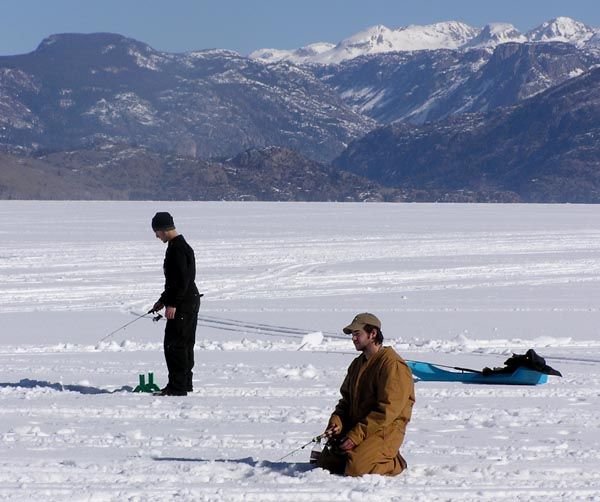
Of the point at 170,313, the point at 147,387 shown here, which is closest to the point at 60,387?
the point at 147,387

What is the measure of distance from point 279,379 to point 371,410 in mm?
3988

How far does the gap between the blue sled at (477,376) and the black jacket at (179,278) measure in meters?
2.33

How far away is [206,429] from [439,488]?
89.3 inches

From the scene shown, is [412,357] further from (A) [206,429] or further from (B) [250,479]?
(B) [250,479]

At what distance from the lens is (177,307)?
927 cm

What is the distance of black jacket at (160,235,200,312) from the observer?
364 inches

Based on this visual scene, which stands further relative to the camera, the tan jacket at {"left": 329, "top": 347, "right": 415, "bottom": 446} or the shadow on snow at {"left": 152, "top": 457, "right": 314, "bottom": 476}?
the shadow on snow at {"left": 152, "top": 457, "right": 314, "bottom": 476}

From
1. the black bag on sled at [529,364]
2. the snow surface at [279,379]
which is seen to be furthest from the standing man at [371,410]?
the black bag on sled at [529,364]

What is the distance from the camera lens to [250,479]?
648 centimetres

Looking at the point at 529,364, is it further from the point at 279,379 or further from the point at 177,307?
the point at 177,307

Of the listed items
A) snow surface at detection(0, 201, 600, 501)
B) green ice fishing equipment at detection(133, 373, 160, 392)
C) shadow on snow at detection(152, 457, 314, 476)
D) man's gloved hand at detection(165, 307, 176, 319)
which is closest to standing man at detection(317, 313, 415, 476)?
snow surface at detection(0, 201, 600, 501)

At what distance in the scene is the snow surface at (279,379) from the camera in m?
6.47

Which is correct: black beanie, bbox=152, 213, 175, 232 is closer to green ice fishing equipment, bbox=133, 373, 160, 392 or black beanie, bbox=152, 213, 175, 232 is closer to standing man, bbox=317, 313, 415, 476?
green ice fishing equipment, bbox=133, 373, 160, 392

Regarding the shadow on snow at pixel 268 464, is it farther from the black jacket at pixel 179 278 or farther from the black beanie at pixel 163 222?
the black beanie at pixel 163 222
